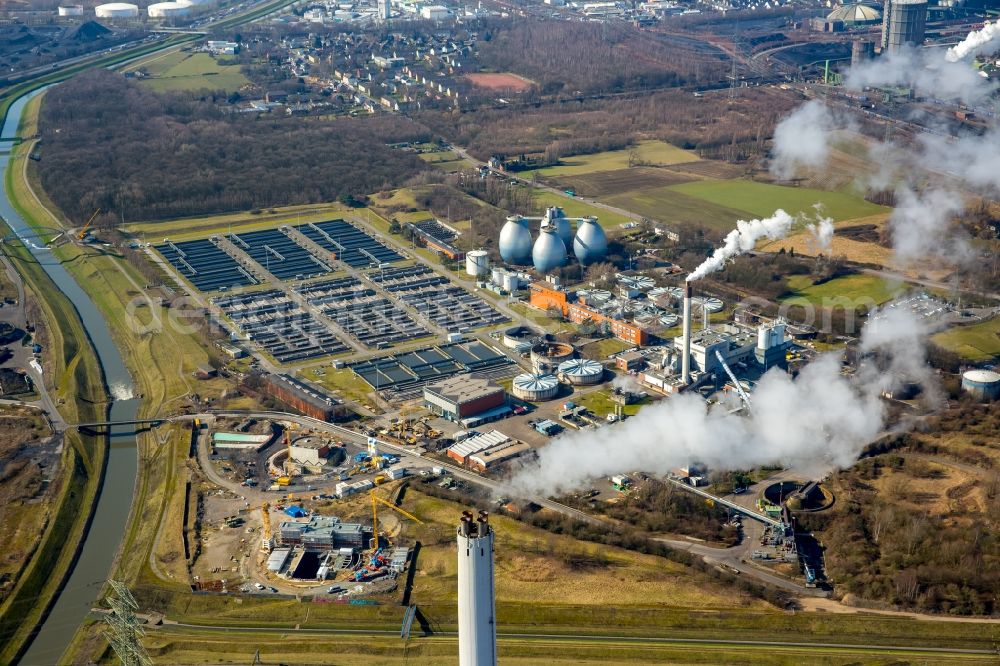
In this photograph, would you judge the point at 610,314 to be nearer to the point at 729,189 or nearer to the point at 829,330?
the point at 829,330

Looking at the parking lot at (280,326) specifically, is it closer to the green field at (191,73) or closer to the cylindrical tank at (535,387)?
the cylindrical tank at (535,387)

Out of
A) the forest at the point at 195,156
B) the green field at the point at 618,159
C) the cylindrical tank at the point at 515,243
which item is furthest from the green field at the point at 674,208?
the forest at the point at 195,156

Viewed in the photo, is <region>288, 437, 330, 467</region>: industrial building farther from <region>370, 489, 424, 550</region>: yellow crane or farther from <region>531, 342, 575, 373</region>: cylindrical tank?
<region>531, 342, 575, 373</region>: cylindrical tank

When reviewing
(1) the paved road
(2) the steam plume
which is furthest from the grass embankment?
(2) the steam plume

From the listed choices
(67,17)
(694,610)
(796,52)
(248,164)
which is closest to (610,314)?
(694,610)

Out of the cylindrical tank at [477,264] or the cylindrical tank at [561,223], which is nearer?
the cylindrical tank at [477,264]

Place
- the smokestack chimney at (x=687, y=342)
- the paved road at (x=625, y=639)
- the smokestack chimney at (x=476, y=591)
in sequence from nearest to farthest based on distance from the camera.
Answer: the smokestack chimney at (x=476, y=591), the paved road at (x=625, y=639), the smokestack chimney at (x=687, y=342)

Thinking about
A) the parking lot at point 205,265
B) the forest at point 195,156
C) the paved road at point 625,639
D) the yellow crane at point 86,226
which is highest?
the forest at point 195,156
